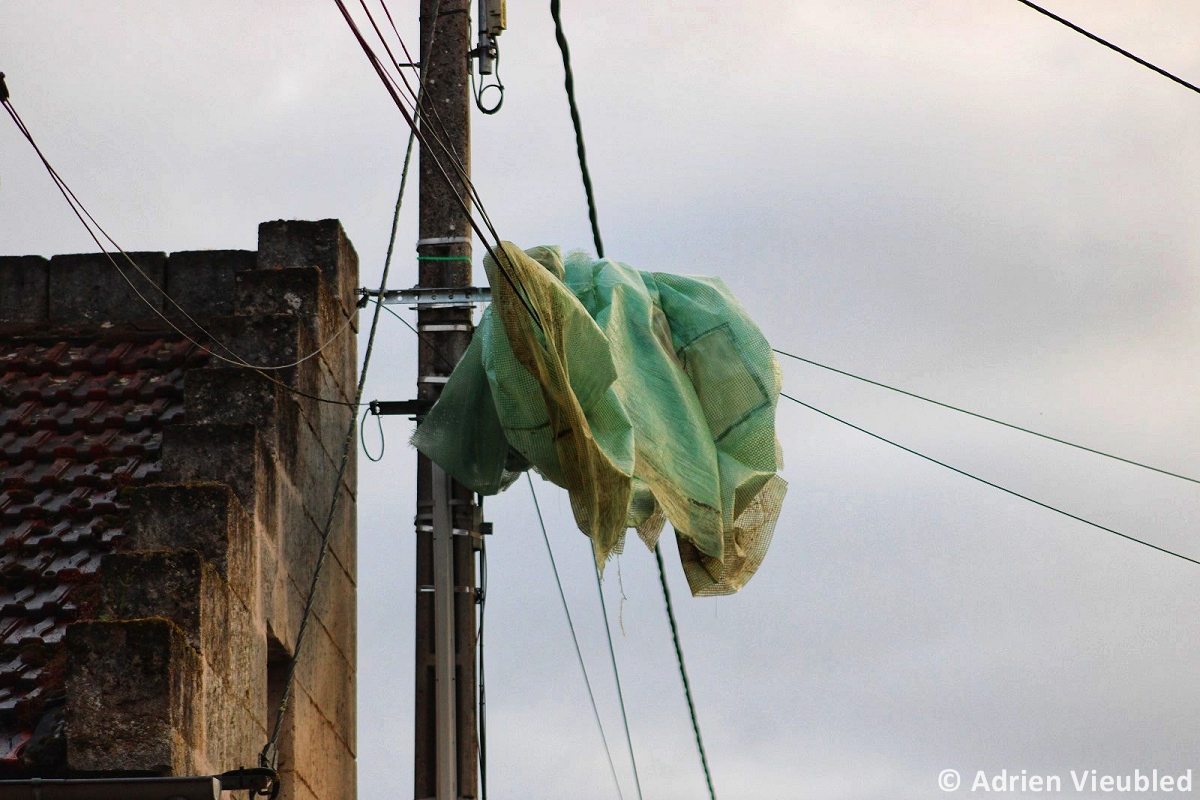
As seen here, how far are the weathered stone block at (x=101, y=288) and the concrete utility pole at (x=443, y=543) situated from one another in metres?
1.78

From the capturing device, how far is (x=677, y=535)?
932cm

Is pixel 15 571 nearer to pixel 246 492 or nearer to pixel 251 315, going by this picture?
pixel 246 492

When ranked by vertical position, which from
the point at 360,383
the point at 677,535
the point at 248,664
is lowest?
the point at 248,664

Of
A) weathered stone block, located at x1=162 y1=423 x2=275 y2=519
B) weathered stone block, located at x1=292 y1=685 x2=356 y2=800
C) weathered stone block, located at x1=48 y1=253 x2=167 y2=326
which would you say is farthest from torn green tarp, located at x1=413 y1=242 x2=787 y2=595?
weathered stone block, located at x1=48 y1=253 x2=167 y2=326

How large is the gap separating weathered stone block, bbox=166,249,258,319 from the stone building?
1 cm

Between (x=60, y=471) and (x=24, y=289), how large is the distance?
1770 mm

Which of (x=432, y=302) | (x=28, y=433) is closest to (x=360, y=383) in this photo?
(x=432, y=302)

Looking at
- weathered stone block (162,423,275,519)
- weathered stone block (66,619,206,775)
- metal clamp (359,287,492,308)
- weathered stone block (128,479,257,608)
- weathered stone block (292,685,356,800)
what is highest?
metal clamp (359,287,492,308)

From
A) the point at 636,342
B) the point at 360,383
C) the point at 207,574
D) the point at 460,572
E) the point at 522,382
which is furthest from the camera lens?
the point at 360,383

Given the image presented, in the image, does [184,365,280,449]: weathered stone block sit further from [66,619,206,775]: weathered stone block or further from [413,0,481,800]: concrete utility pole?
[66,619,206,775]: weathered stone block

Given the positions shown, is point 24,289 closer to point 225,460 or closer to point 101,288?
point 101,288

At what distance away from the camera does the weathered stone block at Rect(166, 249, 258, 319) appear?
36.8 ft

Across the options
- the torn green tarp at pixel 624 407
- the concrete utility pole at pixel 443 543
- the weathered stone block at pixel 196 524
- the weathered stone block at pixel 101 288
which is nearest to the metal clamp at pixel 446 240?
the concrete utility pole at pixel 443 543

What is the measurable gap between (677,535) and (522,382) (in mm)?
1140
